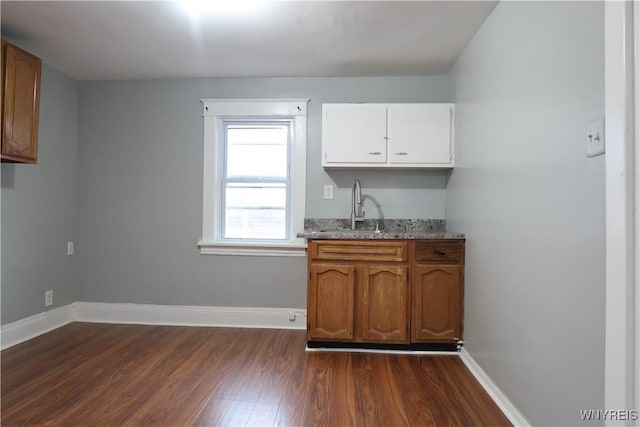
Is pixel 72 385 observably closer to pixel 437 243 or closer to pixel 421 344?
pixel 421 344

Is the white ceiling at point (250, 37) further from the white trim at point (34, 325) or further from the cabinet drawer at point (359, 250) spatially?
the white trim at point (34, 325)

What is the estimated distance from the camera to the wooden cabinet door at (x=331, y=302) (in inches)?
97.7

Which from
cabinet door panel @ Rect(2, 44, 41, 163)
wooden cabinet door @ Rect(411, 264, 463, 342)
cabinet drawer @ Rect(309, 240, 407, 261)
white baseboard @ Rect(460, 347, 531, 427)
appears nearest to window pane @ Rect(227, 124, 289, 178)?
cabinet drawer @ Rect(309, 240, 407, 261)

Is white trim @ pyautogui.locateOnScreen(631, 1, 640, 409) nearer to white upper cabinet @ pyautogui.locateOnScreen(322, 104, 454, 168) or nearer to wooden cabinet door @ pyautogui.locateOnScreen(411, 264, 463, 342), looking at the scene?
wooden cabinet door @ pyautogui.locateOnScreen(411, 264, 463, 342)

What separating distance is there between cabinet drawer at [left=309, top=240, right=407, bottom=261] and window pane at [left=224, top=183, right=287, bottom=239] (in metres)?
0.74

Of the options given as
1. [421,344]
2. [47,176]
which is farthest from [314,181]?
[47,176]

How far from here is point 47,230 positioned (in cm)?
290

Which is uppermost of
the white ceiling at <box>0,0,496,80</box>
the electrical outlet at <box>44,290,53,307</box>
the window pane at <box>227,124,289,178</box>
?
the white ceiling at <box>0,0,496,80</box>

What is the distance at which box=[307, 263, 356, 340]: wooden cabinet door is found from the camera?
2480mm

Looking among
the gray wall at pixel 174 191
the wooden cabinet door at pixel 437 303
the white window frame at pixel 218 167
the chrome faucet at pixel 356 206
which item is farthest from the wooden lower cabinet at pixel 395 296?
the white window frame at pixel 218 167

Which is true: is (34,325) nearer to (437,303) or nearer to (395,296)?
(395,296)

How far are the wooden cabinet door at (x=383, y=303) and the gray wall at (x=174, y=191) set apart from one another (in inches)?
29.3

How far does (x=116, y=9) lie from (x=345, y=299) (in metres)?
2.48

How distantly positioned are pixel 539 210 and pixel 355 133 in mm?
1628
